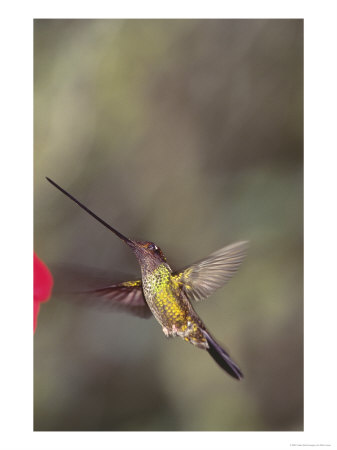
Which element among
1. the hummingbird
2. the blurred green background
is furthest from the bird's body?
the blurred green background

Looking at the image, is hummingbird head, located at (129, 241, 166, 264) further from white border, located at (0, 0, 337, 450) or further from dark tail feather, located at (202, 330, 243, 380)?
white border, located at (0, 0, 337, 450)

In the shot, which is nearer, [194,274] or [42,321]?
[194,274]

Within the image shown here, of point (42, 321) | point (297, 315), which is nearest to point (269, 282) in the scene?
point (297, 315)
